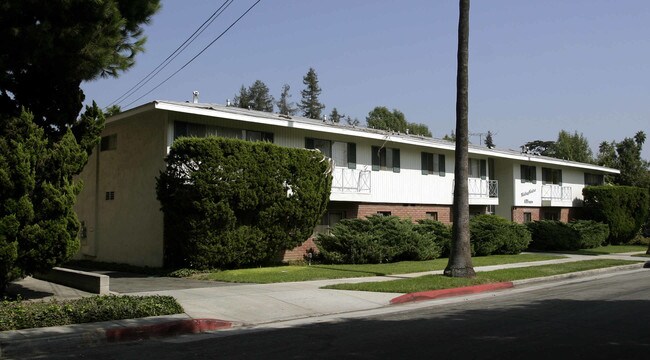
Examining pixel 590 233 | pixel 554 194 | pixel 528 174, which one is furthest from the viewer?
pixel 554 194

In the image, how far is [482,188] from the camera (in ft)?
106

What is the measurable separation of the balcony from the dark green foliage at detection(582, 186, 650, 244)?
1.46 metres

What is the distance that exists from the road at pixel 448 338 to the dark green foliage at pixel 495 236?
14.0m

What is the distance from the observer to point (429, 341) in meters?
8.38

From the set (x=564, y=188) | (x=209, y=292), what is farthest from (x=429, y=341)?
(x=564, y=188)

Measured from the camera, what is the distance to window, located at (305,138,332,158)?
2394cm

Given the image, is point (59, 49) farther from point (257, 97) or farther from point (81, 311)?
point (257, 97)

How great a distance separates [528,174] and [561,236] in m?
6.27

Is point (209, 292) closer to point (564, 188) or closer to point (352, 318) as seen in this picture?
point (352, 318)

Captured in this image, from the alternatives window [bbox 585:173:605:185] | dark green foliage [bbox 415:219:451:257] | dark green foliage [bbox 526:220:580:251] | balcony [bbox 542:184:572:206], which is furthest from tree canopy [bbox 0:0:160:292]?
window [bbox 585:173:605:185]

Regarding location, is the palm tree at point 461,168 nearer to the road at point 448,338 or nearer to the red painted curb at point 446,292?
the red painted curb at point 446,292

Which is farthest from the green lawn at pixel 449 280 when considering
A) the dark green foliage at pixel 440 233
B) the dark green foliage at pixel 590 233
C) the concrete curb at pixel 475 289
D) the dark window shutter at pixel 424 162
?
the dark green foliage at pixel 590 233

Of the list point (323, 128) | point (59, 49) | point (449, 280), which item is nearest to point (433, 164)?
point (323, 128)

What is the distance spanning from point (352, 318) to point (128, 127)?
14.4 meters
